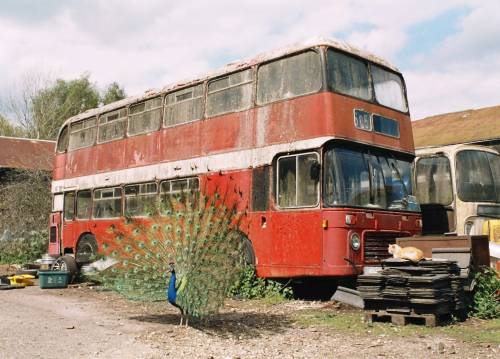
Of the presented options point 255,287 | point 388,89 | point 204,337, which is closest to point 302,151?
point 388,89

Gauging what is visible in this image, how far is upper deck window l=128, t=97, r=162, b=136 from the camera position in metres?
12.3

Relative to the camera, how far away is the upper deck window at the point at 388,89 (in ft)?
32.7

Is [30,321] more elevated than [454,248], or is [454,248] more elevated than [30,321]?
[454,248]

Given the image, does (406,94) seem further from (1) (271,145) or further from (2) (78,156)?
(2) (78,156)

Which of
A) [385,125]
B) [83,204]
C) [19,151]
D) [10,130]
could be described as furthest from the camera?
[10,130]

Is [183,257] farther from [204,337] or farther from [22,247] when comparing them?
[22,247]

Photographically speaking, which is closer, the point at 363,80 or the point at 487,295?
the point at 487,295

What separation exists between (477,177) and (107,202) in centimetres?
837

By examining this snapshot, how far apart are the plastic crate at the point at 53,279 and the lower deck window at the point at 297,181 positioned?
6.03m

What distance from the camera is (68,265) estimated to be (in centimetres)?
1376

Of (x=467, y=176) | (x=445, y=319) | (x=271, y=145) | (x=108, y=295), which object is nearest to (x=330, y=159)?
(x=271, y=145)

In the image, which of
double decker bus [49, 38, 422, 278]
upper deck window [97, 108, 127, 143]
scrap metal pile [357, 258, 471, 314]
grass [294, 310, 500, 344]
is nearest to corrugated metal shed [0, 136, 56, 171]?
upper deck window [97, 108, 127, 143]

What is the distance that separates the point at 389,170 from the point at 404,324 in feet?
9.94

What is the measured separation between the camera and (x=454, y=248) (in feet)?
27.5
